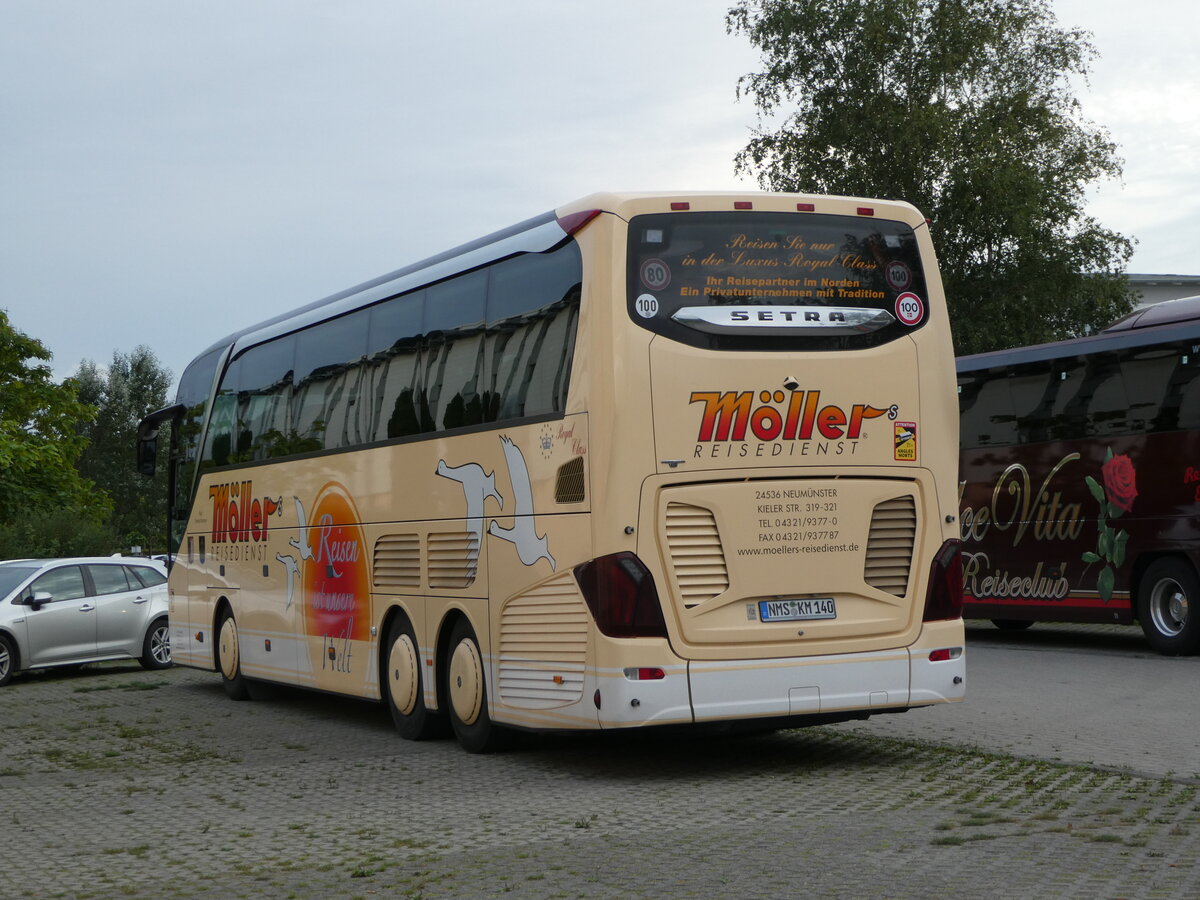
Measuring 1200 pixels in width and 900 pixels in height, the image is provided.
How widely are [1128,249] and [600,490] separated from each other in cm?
3797

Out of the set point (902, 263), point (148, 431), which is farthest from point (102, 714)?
point (902, 263)

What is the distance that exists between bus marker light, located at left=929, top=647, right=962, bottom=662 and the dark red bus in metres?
8.77

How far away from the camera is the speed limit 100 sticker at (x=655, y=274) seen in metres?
10.2

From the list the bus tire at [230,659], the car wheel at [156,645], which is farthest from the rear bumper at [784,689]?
the car wheel at [156,645]

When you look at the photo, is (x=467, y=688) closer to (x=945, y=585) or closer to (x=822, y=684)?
(x=822, y=684)

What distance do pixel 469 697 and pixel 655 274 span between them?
351 centimetres

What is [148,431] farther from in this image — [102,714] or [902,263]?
[902,263]

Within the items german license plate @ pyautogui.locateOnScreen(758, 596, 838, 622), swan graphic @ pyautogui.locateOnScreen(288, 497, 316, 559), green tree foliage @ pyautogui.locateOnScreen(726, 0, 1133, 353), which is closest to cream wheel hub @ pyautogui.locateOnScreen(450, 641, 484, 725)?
german license plate @ pyautogui.locateOnScreen(758, 596, 838, 622)

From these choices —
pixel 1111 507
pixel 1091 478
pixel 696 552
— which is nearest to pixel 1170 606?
pixel 1111 507

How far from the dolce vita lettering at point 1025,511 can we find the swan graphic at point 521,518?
36.5ft

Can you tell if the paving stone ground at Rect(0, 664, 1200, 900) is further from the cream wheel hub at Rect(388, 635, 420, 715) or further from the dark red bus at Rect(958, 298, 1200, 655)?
the dark red bus at Rect(958, 298, 1200, 655)

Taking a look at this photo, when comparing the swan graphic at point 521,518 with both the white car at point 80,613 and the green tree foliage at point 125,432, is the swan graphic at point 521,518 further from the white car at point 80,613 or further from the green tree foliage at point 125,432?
the green tree foliage at point 125,432

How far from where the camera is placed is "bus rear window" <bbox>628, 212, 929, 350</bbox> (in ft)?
33.6

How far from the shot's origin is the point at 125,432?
91500 mm
